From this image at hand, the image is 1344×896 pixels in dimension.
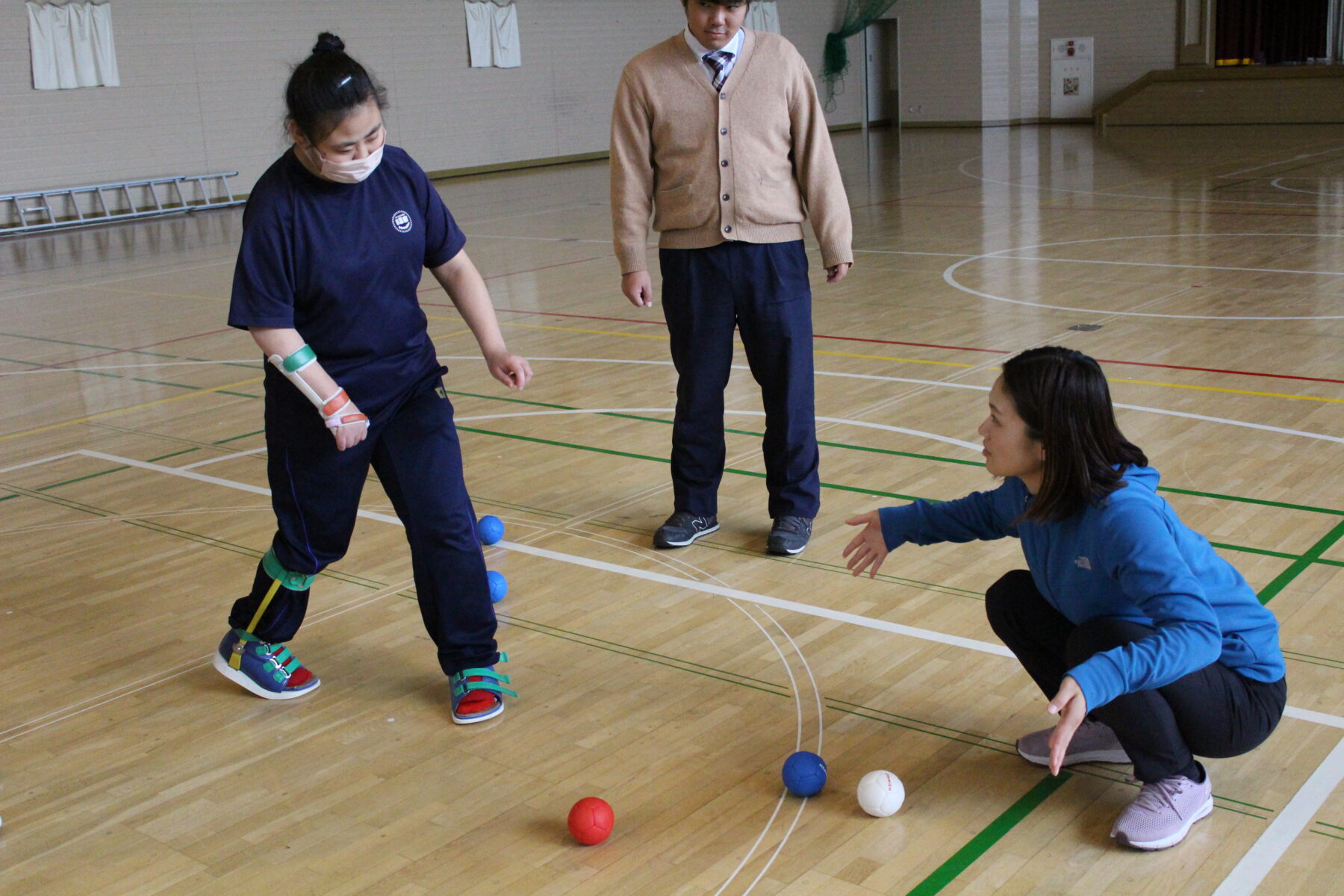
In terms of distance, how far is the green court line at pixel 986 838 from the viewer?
1.97 meters

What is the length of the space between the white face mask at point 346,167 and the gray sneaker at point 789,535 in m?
1.55

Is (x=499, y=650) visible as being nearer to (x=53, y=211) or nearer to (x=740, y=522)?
(x=740, y=522)

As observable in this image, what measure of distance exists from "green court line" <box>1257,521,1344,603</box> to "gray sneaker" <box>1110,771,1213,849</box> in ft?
3.18

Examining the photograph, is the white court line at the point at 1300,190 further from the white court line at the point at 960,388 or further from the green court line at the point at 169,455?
the green court line at the point at 169,455

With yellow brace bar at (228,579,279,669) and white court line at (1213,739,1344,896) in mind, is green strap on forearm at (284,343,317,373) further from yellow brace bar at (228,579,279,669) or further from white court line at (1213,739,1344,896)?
white court line at (1213,739,1344,896)

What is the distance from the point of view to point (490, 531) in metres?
3.61

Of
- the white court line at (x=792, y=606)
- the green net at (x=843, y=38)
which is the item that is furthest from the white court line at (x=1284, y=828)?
the green net at (x=843, y=38)

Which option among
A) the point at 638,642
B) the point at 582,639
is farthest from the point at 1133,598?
the point at 582,639

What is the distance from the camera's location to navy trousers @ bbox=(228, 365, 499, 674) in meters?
2.50

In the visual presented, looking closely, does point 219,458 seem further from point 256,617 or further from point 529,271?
point 529,271

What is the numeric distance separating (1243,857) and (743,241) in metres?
1.92

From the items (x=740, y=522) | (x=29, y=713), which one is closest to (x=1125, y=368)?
(x=740, y=522)

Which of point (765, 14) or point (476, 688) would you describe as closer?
point (476, 688)

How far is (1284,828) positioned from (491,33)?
17440 mm
